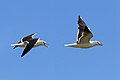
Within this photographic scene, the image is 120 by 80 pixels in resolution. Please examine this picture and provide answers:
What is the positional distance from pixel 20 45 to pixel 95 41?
6.19 meters

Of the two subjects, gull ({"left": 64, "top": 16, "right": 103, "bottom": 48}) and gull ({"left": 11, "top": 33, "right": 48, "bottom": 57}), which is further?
gull ({"left": 11, "top": 33, "right": 48, "bottom": 57})

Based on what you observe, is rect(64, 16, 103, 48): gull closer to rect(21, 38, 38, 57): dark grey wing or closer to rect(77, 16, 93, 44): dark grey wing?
rect(77, 16, 93, 44): dark grey wing

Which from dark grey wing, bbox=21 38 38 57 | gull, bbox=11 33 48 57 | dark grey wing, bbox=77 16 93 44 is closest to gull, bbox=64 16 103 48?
dark grey wing, bbox=77 16 93 44

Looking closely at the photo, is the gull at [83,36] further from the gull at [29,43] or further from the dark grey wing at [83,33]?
the gull at [29,43]

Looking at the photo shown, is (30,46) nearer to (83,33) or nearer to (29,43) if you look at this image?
(29,43)

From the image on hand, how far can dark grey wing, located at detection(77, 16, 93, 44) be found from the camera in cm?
5722

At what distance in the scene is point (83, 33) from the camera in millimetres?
58156

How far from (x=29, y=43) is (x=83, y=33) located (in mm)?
4410

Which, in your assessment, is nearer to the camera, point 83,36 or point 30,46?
point 30,46

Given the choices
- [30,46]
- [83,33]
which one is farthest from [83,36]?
[30,46]

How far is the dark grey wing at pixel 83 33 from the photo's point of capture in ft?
188

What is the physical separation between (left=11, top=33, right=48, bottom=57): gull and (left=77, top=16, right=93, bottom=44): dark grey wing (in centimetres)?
370

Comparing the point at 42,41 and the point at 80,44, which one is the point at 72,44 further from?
the point at 42,41

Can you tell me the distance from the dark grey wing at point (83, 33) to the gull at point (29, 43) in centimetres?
370
